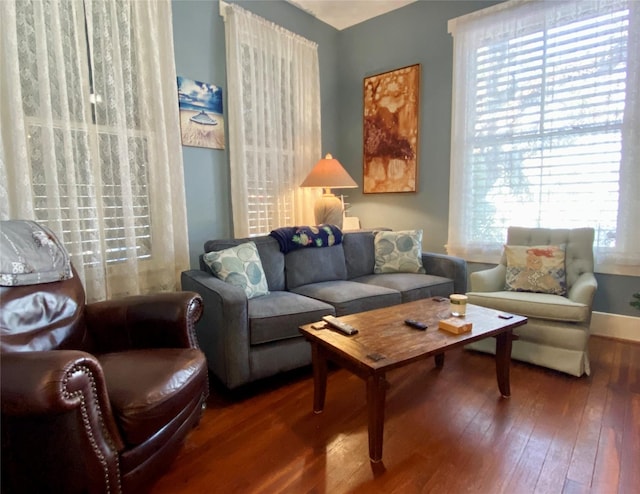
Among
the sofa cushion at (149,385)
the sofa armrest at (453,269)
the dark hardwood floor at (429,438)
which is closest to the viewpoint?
the sofa cushion at (149,385)

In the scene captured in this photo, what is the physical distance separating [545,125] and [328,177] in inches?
69.2

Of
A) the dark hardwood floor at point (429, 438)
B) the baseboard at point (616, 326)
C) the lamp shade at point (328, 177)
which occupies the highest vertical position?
the lamp shade at point (328, 177)

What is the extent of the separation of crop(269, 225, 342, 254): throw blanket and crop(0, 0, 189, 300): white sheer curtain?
70 centimetres

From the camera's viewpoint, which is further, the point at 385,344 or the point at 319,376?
the point at 319,376

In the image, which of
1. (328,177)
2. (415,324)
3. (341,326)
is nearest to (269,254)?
(328,177)

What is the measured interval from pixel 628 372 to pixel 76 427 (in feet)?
9.37

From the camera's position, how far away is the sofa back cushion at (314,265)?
2.83 m

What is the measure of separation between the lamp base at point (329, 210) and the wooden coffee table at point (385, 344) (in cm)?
143

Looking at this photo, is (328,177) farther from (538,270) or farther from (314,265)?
(538,270)

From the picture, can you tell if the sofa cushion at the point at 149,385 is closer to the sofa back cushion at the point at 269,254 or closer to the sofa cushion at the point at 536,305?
the sofa back cushion at the point at 269,254

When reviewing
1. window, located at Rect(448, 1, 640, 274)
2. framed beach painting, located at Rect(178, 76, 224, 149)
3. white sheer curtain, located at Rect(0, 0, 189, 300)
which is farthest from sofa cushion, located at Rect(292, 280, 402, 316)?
framed beach painting, located at Rect(178, 76, 224, 149)

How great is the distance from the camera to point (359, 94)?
4027 mm

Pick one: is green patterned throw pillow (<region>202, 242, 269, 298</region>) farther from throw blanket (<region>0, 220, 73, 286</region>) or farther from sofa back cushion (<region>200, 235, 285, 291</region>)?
throw blanket (<region>0, 220, 73, 286</region>)

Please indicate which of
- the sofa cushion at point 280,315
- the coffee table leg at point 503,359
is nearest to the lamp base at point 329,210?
the sofa cushion at point 280,315
